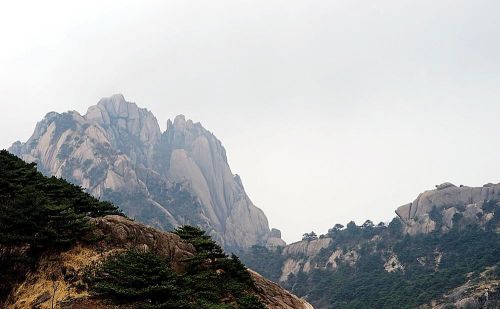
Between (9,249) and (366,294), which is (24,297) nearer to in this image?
(9,249)

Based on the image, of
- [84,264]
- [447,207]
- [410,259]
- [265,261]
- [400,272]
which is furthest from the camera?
[265,261]

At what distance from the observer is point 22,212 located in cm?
2419

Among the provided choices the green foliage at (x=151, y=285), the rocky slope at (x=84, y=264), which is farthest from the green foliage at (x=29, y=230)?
the green foliage at (x=151, y=285)

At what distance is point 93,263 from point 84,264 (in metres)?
0.59

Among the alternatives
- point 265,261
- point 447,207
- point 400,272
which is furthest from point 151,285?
point 265,261

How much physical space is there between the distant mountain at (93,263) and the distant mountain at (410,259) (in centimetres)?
7474

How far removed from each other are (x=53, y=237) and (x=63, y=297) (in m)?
4.32

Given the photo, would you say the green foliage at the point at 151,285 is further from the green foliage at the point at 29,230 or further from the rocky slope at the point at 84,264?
the green foliage at the point at 29,230

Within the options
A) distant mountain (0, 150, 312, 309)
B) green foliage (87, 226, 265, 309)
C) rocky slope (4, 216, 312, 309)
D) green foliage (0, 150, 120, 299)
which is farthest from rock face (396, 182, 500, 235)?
green foliage (0, 150, 120, 299)

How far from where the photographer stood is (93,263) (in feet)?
78.2

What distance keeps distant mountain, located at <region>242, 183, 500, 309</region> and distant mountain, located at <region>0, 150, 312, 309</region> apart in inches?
2943

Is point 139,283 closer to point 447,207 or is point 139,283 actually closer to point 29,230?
point 29,230

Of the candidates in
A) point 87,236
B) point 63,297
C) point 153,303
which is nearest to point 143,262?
point 153,303

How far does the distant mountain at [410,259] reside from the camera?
100 meters
